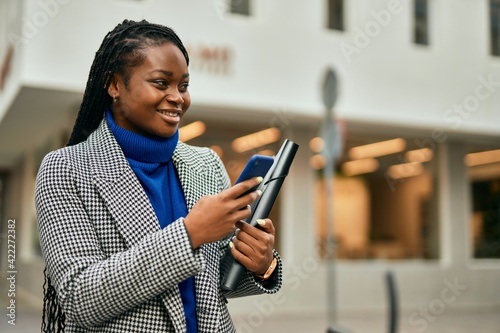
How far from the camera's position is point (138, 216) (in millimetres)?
1511

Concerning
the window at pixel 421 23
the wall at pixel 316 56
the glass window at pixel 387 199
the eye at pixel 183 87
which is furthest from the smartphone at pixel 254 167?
the window at pixel 421 23

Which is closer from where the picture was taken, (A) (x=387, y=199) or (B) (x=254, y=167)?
(B) (x=254, y=167)

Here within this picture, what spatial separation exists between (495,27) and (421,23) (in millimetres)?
2016

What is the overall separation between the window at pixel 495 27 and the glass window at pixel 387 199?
8.17 ft

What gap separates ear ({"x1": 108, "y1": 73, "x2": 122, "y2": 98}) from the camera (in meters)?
1.61

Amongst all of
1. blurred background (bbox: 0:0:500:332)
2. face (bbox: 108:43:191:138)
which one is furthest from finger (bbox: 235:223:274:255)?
blurred background (bbox: 0:0:500:332)

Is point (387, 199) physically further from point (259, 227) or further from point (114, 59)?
point (114, 59)

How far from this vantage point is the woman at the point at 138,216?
1.38 m

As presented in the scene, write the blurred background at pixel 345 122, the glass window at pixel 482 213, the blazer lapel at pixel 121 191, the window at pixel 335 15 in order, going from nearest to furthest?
1. the blazer lapel at pixel 121 191
2. the blurred background at pixel 345 122
3. the window at pixel 335 15
4. the glass window at pixel 482 213

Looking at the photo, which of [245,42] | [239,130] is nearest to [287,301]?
[239,130]

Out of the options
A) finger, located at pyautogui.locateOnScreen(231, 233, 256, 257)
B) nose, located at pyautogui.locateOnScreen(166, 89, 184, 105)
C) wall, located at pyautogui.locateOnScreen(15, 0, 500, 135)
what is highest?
wall, located at pyautogui.locateOnScreen(15, 0, 500, 135)

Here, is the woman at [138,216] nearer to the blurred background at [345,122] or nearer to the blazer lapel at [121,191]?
the blazer lapel at [121,191]

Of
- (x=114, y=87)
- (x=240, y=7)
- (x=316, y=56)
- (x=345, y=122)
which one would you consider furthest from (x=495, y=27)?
(x=114, y=87)

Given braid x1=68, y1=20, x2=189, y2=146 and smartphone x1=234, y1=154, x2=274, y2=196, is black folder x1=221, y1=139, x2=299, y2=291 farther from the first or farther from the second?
braid x1=68, y1=20, x2=189, y2=146
